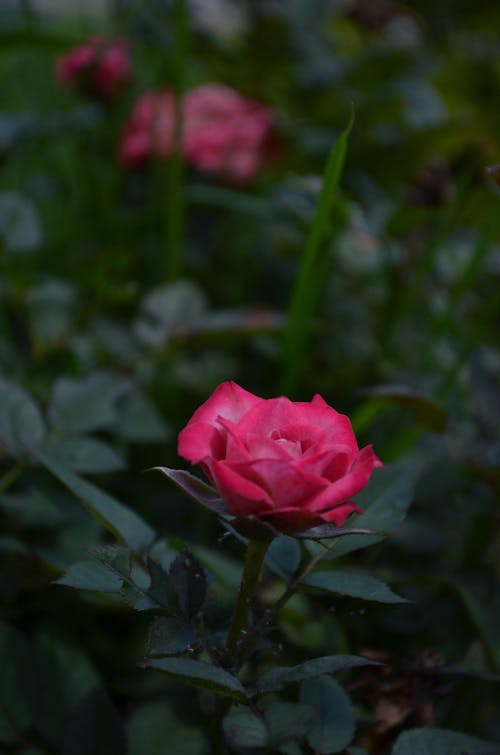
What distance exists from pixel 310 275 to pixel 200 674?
0.37 m

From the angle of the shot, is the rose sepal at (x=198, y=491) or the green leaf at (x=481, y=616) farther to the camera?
the green leaf at (x=481, y=616)

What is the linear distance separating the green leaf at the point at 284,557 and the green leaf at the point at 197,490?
7cm

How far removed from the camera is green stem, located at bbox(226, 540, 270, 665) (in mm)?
372

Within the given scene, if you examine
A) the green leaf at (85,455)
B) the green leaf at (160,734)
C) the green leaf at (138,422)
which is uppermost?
the green leaf at (85,455)

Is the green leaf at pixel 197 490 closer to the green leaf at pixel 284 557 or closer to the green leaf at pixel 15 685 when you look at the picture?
the green leaf at pixel 284 557

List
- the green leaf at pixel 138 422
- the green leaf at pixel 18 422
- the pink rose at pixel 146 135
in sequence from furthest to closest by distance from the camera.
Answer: the pink rose at pixel 146 135 < the green leaf at pixel 138 422 < the green leaf at pixel 18 422

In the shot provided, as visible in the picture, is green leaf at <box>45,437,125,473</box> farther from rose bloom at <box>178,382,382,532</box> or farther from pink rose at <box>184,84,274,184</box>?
pink rose at <box>184,84,274,184</box>

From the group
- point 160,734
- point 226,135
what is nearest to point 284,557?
point 160,734

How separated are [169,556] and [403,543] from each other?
0.91 ft

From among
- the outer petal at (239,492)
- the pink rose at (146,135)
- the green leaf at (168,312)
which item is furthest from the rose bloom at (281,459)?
the pink rose at (146,135)

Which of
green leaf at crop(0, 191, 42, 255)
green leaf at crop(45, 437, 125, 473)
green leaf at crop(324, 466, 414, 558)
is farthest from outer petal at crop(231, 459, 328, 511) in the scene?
green leaf at crop(0, 191, 42, 255)

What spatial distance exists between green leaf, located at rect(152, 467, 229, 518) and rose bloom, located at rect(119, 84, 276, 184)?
711mm

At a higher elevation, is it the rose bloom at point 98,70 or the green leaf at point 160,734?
the rose bloom at point 98,70

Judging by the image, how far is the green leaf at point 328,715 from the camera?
1.24ft
